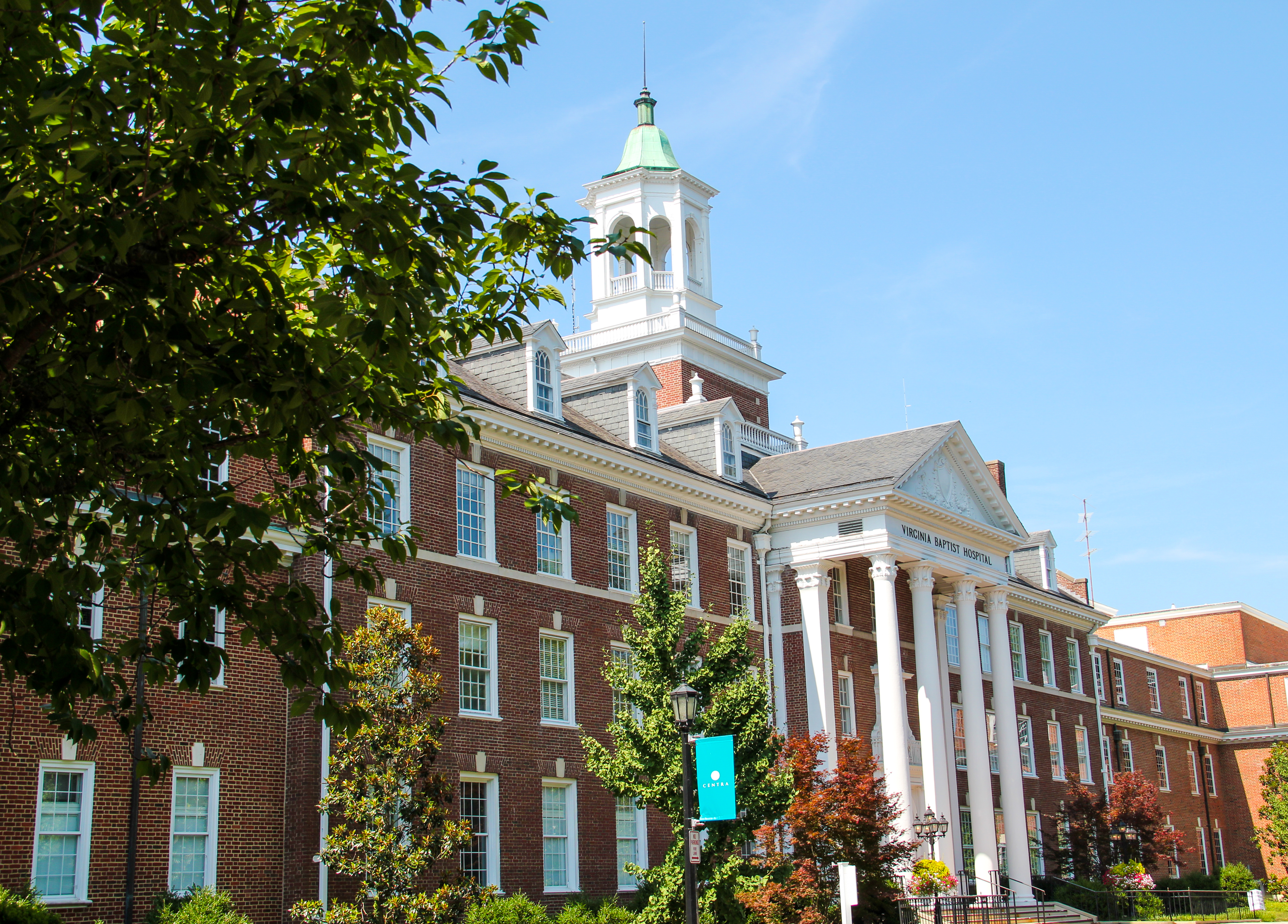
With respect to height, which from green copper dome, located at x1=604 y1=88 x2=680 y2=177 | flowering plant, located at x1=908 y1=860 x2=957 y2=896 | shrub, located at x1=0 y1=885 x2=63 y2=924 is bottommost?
flowering plant, located at x1=908 y1=860 x2=957 y2=896

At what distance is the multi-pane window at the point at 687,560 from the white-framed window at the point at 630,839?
18.9 ft

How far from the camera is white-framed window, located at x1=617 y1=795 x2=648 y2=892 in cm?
3152

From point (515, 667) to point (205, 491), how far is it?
1935cm

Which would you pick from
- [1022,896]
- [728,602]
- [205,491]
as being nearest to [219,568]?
[205,491]

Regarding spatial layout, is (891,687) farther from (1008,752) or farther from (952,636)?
(952,636)

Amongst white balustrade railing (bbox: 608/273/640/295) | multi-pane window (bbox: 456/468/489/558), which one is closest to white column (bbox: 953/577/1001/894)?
white balustrade railing (bbox: 608/273/640/295)

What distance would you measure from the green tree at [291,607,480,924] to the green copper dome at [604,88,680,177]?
31.8 m

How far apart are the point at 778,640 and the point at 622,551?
6.60 metres

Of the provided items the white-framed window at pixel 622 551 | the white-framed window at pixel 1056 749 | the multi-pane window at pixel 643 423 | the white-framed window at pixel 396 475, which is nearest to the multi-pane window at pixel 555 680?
the white-framed window at pixel 622 551

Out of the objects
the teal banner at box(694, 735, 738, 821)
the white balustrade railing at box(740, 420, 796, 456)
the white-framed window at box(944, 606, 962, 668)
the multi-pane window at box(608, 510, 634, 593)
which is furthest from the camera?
the white-framed window at box(944, 606, 962, 668)

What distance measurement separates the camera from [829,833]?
29125 millimetres

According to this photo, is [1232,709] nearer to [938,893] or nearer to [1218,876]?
[1218,876]

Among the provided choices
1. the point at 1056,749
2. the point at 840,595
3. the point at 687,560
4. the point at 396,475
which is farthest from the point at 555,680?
the point at 1056,749

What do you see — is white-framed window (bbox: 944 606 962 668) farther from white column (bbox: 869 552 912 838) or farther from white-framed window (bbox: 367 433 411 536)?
white-framed window (bbox: 367 433 411 536)
